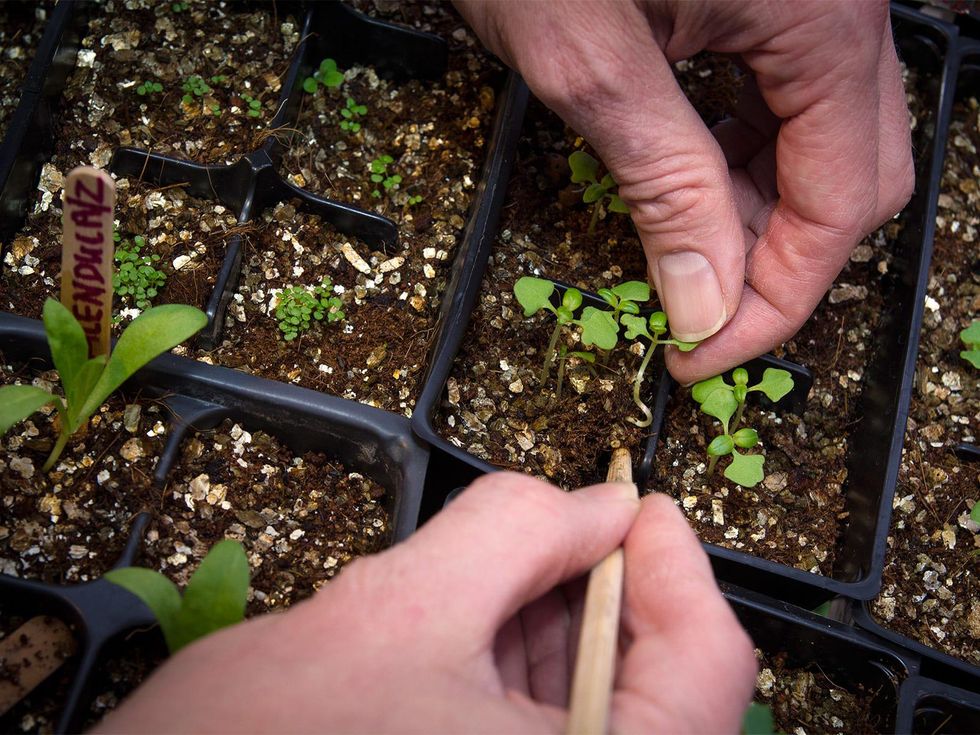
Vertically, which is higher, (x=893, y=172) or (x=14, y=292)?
(x=893, y=172)

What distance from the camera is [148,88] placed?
1.53 metres

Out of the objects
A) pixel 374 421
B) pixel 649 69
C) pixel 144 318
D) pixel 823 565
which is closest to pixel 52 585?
pixel 144 318

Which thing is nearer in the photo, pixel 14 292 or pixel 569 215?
pixel 14 292

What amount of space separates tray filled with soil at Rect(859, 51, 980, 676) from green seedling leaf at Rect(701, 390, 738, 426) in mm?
346

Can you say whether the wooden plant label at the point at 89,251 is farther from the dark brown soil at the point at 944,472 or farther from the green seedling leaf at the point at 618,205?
the dark brown soil at the point at 944,472

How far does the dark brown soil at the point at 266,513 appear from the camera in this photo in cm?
120

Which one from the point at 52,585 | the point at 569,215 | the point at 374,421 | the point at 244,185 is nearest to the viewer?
the point at 52,585

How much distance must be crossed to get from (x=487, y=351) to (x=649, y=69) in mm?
517

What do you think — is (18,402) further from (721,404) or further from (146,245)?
(721,404)

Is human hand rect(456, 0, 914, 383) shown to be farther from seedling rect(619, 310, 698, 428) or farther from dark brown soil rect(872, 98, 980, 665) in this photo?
dark brown soil rect(872, 98, 980, 665)

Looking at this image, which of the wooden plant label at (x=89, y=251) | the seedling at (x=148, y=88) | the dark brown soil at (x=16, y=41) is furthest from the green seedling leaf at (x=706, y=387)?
the dark brown soil at (x=16, y=41)

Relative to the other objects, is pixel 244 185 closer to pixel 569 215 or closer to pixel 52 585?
pixel 569 215

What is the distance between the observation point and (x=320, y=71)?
1.63 metres

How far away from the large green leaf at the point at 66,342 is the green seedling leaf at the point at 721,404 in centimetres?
88
